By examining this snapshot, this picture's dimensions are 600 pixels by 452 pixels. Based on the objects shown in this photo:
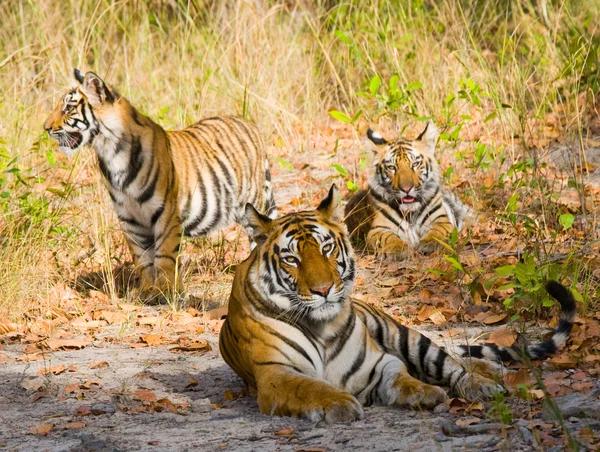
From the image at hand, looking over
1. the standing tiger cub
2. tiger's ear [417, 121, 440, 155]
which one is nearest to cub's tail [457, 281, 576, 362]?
the standing tiger cub

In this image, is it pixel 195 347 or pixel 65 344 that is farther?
pixel 65 344

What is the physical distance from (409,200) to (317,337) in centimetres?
340

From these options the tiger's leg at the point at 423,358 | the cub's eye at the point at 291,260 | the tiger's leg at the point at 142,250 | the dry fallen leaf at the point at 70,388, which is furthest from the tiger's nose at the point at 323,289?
the tiger's leg at the point at 142,250

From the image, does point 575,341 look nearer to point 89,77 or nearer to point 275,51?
point 89,77

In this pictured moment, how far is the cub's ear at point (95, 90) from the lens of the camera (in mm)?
6656

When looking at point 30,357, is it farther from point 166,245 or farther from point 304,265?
point 304,265

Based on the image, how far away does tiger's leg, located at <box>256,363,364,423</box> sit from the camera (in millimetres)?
3787

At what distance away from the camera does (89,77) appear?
662cm

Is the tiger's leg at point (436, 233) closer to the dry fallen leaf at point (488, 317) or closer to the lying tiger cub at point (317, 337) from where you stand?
the dry fallen leaf at point (488, 317)

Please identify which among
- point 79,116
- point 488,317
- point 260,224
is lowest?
point 488,317

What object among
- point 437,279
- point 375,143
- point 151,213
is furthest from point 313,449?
point 375,143

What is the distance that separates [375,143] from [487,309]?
2417 mm

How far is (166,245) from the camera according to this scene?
670 centimetres

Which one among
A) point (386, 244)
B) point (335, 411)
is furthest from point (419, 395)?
point (386, 244)
